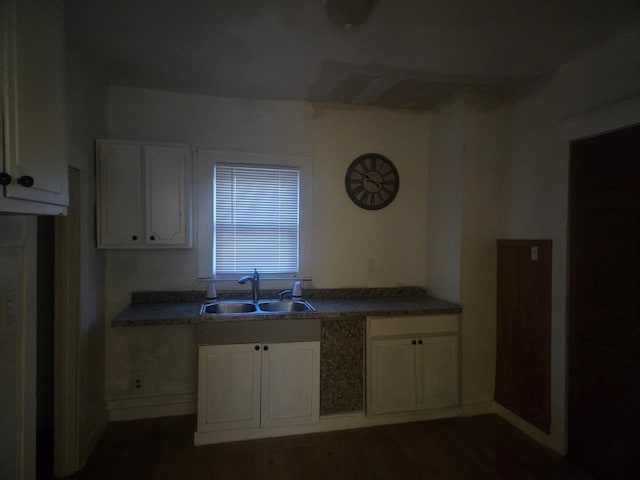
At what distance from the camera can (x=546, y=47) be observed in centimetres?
202

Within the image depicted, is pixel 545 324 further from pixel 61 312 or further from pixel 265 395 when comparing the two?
pixel 61 312

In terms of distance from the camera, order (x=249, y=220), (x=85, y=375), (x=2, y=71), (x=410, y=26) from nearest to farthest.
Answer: (x=2, y=71) < (x=410, y=26) < (x=85, y=375) < (x=249, y=220)

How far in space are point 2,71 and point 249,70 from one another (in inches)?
61.5

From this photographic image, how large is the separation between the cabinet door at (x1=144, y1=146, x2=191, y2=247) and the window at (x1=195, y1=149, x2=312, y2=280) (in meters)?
0.22

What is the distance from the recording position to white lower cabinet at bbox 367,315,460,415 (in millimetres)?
2457

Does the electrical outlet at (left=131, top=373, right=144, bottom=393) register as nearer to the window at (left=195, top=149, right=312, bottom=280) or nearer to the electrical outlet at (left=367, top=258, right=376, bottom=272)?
the window at (left=195, top=149, right=312, bottom=280)

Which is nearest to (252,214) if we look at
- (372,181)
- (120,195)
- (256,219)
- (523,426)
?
(256,219)

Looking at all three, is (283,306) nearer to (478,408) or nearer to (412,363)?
(412,363)

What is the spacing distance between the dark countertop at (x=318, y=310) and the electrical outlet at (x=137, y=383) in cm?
57

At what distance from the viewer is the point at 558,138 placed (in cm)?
224

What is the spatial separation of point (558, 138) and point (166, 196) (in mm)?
2843

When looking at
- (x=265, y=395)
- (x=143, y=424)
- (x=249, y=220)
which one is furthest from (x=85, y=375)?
(x=249, y=220)

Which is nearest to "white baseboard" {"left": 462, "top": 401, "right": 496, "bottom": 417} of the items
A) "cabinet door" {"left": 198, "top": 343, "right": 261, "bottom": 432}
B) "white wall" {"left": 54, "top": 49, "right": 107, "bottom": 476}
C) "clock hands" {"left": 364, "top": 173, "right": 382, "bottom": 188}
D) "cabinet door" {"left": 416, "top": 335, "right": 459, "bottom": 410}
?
"cabinet door" {"left": 416, "top": 335, "right": 459, "bottom": 410}

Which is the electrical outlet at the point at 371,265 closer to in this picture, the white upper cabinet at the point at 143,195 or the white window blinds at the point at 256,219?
the white window blinds at the point at 256,219
